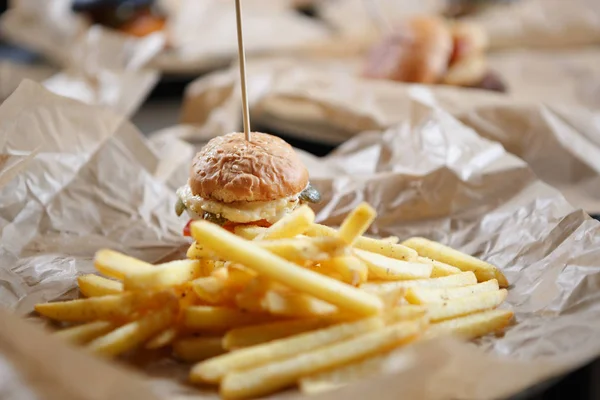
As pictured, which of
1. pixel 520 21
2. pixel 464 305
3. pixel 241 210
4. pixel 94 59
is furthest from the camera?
pixel 520 21

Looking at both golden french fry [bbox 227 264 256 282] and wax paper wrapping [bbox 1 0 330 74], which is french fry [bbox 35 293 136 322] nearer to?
golden french fry [bbox 227 264 256 282]

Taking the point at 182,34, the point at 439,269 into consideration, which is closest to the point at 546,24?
the point at 182,34

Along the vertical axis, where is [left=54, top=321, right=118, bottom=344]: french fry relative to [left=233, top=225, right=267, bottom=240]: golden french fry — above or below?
below

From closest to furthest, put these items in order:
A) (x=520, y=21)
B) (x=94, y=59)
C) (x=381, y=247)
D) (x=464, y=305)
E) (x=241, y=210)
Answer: (x=464, y=305) < (x=381, y=247) < (x=241, y=210) < (x=94, y=59) < (x=520, y=21)

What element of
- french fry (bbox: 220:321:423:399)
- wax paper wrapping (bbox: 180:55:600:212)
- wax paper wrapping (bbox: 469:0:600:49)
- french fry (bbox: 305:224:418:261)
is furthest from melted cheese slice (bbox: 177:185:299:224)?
wax paper wrapping (bbox: 469:0:600:49)

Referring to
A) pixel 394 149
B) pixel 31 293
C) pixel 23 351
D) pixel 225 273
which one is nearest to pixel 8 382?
pixel 23 351

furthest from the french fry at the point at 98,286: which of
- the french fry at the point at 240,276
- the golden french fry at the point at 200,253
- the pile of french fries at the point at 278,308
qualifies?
the french fry at the point at 240,276

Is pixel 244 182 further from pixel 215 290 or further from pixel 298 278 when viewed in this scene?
pixel 298 278

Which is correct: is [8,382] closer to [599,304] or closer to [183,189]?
[183,189]

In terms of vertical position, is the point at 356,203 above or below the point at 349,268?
below
